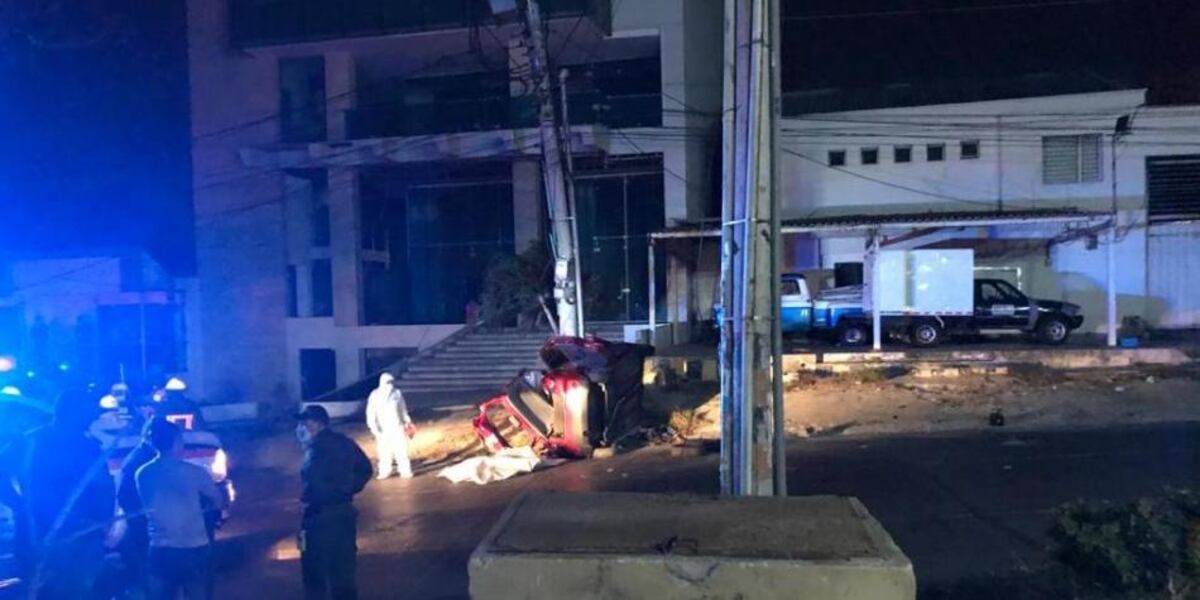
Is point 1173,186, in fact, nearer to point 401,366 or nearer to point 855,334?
point 855,334

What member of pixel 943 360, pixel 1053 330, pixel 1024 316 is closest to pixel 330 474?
pixel 943 360

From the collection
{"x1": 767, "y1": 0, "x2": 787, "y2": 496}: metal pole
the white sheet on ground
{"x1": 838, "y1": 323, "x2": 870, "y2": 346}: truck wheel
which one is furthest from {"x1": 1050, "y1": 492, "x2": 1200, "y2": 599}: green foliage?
{"x1": 838, "y1": 323, "x2": 870, "y2": 346}: truck wheel

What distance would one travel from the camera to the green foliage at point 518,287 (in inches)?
882

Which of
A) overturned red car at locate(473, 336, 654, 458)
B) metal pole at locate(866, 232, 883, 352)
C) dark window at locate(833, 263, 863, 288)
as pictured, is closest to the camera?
overturned red car at locate(473, 336, 654, 458)

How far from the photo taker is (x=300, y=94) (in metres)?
26.6

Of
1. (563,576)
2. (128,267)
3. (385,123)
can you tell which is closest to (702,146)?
(385,123)

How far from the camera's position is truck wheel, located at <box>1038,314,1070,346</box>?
19.5 meters

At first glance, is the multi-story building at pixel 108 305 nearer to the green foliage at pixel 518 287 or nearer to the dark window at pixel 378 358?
the dark window at pixel 378 358

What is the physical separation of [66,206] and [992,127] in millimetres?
27735

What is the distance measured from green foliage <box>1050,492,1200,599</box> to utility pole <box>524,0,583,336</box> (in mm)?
11433

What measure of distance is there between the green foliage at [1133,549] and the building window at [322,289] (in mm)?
24281

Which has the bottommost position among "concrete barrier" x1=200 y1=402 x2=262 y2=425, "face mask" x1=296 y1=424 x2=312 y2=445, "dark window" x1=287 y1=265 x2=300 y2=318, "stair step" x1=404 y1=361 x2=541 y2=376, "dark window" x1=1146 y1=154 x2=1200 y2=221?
"concrete barrier" x1=200 y1=402 x2=262 y2=425

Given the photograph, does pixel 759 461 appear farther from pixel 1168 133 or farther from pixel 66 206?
pixel 66 206

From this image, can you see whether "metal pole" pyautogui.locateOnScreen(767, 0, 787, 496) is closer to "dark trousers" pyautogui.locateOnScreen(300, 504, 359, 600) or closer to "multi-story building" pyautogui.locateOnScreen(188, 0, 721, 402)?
"dark trousers" pyautogui.locateOnScreen(300, 504, 359, 600)
